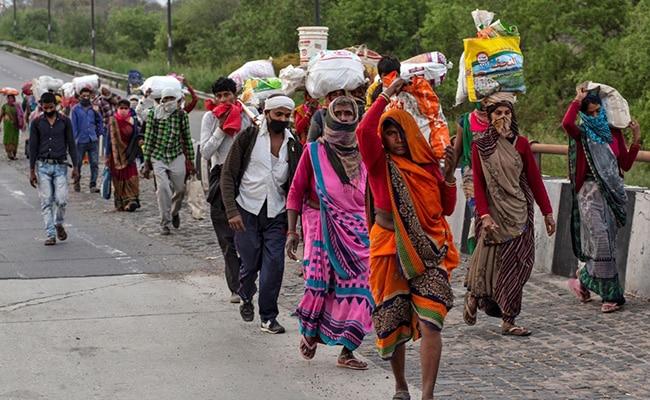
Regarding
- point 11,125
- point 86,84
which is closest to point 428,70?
point 86,84

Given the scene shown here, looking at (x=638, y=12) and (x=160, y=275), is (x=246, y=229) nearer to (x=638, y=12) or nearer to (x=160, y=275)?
(x=160, y=275)

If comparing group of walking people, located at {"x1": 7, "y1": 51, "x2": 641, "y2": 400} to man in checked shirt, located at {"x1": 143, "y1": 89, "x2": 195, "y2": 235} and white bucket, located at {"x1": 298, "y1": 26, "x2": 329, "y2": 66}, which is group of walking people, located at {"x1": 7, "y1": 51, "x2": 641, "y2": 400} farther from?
white bucket, located at {"x1": 298, "y1": 26, "x2": 329, "y2": 66}

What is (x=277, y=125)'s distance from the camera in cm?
902

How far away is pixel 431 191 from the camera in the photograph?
6.83 m

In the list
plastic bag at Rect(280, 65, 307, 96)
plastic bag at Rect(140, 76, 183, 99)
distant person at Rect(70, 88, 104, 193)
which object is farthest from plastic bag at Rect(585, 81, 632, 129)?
distant person at Rect(70, 88, 104, 193)

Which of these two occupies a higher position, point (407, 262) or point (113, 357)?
point (407, 262)

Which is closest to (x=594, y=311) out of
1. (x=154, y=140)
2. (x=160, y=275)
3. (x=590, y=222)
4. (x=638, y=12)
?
(x=590, y=222)

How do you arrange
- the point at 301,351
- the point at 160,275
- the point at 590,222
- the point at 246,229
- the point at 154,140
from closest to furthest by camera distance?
the point at 301,351, the point at 246,229, the point at 590,222, the point at 160,275, the point at 154,140

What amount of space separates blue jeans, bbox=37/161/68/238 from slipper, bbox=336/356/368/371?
22.5 feet

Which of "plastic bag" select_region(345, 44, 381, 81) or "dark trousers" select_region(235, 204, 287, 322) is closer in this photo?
"dark trousers" select_region(235, 204, 287, 322)

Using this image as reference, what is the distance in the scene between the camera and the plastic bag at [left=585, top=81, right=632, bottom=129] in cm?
959

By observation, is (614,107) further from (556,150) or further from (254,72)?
(254,72)

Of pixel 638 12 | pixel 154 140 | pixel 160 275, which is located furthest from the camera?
pixel 638 12

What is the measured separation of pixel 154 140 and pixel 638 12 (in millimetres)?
18300
